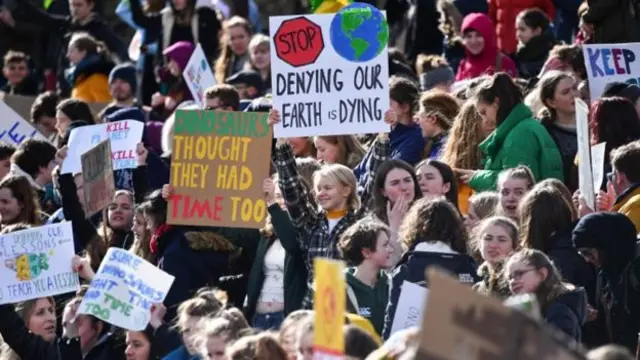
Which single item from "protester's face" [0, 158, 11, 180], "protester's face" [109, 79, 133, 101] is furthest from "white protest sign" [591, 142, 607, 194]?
"protester's face" [109, 79, 133, 101]

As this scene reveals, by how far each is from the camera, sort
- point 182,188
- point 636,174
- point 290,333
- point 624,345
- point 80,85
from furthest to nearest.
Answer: point 80,85 < point 182,188 < point 636,174 < point 624,345 < point 290,333

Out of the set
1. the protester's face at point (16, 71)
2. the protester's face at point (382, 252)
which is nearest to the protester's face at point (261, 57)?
the protester's face at point (16, 71)

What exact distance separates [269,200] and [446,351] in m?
5.49

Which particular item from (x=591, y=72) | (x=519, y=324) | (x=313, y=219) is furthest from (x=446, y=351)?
(x=591, y=72)

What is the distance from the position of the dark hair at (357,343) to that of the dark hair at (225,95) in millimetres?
5896

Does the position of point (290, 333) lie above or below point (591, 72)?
below

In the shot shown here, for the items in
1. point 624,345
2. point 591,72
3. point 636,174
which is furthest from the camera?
point 591,72

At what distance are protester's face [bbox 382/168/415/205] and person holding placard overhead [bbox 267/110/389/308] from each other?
0.16 m

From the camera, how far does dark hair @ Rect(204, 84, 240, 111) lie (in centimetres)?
1401

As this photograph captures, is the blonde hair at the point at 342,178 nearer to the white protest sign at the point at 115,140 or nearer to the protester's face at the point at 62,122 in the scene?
the white protest sign at the point at 115,140

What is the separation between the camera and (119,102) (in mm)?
16641

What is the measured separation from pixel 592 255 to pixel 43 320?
3.11m

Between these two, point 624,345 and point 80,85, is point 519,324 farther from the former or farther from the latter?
point 80,85

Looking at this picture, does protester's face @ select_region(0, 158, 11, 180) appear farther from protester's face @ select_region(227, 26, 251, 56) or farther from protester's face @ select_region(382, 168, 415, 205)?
protester's face @ select_region(382, 168, 415, 205)
